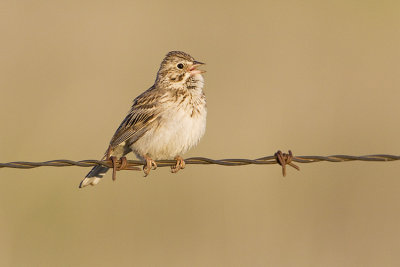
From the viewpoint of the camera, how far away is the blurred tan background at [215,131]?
39.0ft

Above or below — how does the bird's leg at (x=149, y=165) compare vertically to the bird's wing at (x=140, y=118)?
below

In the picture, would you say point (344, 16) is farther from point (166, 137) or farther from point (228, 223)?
Answer: point (166, 137)

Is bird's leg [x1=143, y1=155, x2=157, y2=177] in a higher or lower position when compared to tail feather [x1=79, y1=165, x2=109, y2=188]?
higher


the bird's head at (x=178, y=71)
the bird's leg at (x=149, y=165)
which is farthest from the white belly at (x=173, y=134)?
the bird's head at (x=178, y=71)

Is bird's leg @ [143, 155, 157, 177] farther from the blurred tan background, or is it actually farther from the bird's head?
the blurred tan background

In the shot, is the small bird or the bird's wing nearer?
the small bird

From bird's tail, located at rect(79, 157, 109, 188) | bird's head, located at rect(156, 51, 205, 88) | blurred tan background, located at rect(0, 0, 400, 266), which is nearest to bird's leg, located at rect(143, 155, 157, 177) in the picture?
bird's tail, located at rect(79, 157, 109, 188)

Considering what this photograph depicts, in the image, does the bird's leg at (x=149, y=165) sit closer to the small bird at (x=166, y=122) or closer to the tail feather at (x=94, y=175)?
the small bird at (x=166, y=122)

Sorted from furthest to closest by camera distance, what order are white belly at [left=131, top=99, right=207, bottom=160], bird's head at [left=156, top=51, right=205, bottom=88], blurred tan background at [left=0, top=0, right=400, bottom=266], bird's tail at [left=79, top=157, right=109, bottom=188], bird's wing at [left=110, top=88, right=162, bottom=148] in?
blurred tan background at [left=0, top=0, right=400, bottom=266] → bird's head at [left=156, top=51, right=205, bottom=88] → bird's tail at [left=79, top=157, right=109, bottom=188] → bird's wing at [left=110, top=88, right=162, bottom=148] → white belly at [left=131, top=99, right=207, bottom=160]

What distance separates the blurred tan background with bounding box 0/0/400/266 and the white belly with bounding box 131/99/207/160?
2.89 metres

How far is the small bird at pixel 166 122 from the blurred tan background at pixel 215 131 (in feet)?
9.17

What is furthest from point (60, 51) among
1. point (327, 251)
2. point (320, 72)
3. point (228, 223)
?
point (327, 251)

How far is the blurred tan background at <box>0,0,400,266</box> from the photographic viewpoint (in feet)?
39.0

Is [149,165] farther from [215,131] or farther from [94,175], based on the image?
[215,131]
